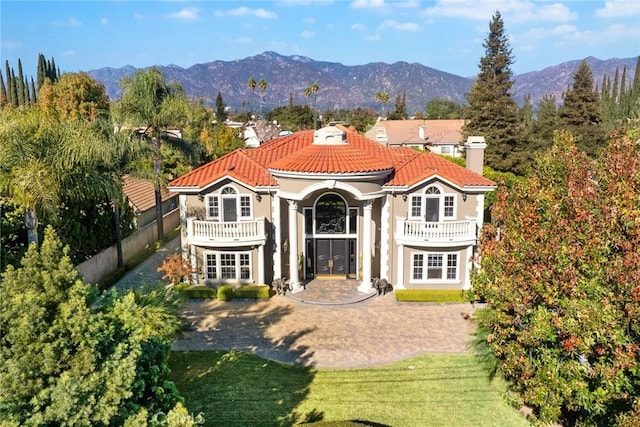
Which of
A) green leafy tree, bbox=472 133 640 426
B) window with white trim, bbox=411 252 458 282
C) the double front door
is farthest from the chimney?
green leafy tree, bbox=472 133 640 426

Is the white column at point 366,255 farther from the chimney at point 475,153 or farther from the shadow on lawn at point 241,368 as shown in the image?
the chimney at point 475,153

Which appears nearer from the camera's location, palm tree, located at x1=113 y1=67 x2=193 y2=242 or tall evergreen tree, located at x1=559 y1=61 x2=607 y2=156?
palm tree, located at x1=113 y1=67 x2=193 y2=242

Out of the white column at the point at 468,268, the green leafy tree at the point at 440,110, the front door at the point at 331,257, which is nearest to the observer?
the white column at the point at 468,268

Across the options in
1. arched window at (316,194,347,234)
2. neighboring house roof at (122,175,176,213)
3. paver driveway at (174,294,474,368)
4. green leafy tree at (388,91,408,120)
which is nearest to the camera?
paver driveway at (174,294,474,368)

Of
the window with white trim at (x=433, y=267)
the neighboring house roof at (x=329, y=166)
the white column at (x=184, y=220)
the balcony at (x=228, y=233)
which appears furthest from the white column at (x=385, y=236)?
the white column at (x=184, y=220)

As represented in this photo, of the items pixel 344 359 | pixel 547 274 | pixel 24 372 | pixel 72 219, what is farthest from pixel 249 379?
pixel 72 219

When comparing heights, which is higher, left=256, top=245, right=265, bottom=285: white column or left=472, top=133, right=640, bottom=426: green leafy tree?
left=472, top=133, right=640, bottom=426: green leafy tree

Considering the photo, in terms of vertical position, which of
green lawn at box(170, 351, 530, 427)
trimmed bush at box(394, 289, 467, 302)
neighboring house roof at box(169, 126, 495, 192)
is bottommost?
green lawn at box(170, 351, 530, 427)

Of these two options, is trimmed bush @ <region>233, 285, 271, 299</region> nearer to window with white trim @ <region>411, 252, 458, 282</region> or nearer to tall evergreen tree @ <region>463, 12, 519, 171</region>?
window with white trim @ <region>411, 252, 458, 282</region>
